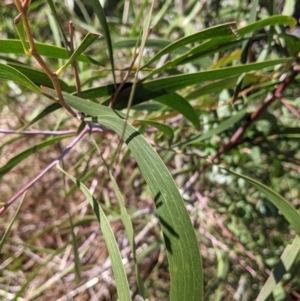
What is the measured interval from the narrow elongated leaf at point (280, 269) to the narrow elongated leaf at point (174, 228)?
160 millimetres

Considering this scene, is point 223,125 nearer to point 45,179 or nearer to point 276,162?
point 276,162

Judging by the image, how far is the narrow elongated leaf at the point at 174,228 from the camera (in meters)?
0.38

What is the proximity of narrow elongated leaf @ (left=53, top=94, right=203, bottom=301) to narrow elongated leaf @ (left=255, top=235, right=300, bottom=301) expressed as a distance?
0.16 meters

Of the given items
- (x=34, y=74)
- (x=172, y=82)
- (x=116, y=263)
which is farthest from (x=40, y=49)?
(x=116, y=263)

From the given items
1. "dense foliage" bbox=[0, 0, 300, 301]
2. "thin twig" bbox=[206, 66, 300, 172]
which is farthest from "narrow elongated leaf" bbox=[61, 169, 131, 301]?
"thin twig" bbox=[206, 66, 300, 172]

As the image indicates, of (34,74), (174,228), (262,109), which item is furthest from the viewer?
(262,109)

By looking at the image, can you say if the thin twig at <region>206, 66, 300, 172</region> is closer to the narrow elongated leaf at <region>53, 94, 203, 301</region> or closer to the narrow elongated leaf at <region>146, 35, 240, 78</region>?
the narrow elongated leaf at <region>146, 35, 240, 78</region>

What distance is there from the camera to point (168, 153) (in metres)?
0.86

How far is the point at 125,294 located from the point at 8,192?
0.90 metres

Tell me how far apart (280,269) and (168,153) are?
396 millimetres

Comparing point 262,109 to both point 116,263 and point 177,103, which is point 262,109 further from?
point 116,263

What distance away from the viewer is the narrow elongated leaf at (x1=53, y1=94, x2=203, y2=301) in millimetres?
375

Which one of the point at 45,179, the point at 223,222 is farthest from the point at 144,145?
the point at 45,179

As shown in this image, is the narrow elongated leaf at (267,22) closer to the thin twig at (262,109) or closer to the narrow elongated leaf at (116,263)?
the thin twig at (262,109)
